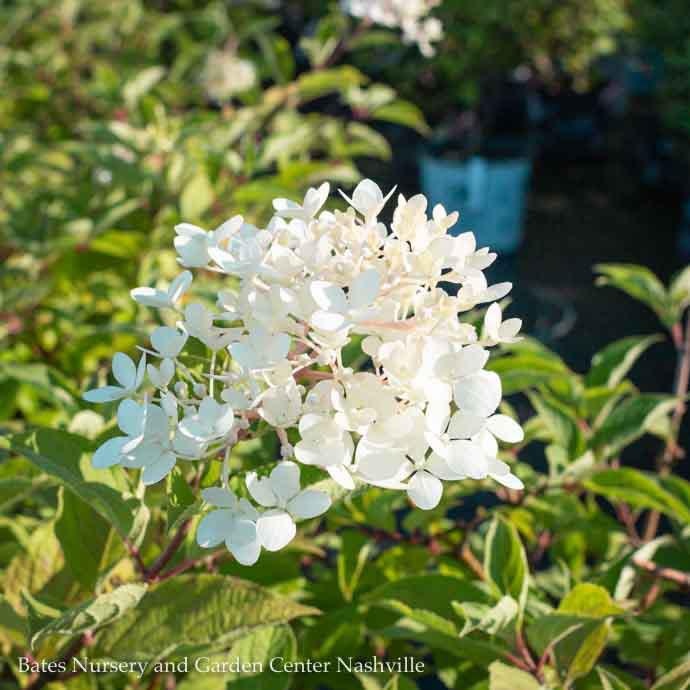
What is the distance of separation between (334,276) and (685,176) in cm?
422

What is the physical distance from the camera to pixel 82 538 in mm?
701

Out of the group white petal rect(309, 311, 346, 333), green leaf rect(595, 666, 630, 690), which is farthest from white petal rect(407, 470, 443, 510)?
green leaf rect(595, 666, 630, 690)

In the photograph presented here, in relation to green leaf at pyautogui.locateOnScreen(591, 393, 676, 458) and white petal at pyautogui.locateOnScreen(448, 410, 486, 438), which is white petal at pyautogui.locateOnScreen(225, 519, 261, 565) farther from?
green leaf at pyautogui.locateOnScreen(591, 393, 676, 458)

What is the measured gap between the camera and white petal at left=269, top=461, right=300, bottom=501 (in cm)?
50

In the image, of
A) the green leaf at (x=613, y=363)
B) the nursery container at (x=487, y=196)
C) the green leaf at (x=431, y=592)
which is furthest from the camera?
the nursery container at (x=487, y=196)

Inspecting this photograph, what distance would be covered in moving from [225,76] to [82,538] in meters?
1.66

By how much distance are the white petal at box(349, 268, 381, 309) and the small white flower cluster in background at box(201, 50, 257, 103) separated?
5.67 ft

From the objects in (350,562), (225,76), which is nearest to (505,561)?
(350,562)

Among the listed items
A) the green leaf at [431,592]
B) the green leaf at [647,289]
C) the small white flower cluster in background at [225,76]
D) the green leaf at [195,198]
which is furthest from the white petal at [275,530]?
the small white flower cluster in background at [225,76]

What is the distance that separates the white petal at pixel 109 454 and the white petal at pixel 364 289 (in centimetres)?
16

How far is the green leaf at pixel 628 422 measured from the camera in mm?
859

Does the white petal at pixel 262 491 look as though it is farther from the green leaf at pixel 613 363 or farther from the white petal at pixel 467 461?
the green leaf at pixel 613 363

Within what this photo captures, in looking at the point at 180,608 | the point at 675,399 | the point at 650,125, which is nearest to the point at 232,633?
the point at 180,608

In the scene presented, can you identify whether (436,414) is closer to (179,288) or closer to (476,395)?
(476,395)
